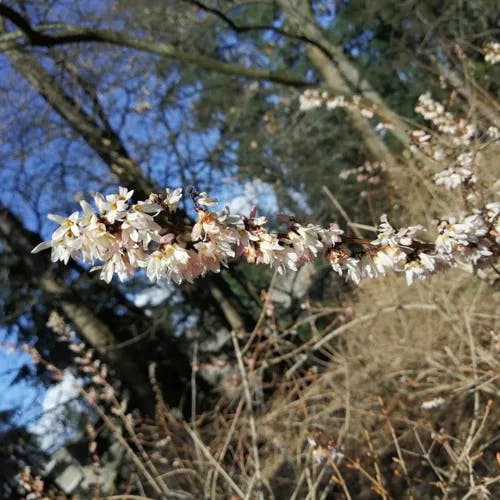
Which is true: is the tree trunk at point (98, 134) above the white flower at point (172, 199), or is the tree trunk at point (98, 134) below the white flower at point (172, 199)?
above

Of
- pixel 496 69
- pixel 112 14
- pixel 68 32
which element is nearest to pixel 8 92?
pixel 112 14

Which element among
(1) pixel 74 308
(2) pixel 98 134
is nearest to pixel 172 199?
(1) pixel 74 308

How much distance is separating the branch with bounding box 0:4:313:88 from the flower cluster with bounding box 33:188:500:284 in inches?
216

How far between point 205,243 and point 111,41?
19.4ft

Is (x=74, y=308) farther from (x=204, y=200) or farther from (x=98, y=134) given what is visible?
(x=204, y=200)

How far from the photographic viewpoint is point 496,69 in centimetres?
1016

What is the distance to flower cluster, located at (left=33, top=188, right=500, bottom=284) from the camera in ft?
4.54

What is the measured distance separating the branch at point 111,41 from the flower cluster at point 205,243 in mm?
5491

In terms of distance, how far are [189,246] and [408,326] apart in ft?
18.6

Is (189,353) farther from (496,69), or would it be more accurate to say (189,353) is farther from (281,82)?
(496,69)

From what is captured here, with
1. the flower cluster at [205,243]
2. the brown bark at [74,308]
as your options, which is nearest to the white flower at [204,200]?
the flower cluster at [205,243]

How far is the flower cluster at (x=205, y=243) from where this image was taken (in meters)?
1.38

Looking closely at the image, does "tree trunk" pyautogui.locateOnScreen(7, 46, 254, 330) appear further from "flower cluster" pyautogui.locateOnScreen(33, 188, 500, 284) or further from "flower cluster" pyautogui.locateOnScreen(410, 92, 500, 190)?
"flower cluster" pyautogui.locateOnScreen(33, 188, 500, 284)

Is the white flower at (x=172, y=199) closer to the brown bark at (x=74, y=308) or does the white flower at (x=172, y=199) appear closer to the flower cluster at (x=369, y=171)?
the flower cluster at (x=369, y=171)
